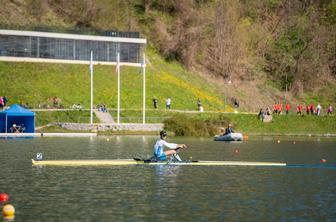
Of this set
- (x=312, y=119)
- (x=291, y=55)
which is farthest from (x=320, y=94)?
(x=312, y=119)

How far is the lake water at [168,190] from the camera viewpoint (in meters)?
34.8

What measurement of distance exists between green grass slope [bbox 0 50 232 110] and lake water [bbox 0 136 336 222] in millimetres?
42766

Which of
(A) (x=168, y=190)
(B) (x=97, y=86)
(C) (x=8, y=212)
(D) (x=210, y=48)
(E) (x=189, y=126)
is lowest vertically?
(C) (x=8, y=212)

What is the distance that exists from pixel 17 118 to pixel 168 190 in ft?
178

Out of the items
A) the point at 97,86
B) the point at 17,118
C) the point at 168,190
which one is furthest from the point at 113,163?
the point at 97,86

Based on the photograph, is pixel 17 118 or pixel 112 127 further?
pixel 112 127

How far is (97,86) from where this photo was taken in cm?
11575

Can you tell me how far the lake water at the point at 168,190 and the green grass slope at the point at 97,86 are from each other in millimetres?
→ 42766

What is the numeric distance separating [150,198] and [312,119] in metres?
77.2

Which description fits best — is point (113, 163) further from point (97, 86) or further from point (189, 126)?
point (97, 86)

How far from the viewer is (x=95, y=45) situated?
12400 cm

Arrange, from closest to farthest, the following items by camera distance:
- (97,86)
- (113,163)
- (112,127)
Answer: (113,163) → (112,127) → (97,86)

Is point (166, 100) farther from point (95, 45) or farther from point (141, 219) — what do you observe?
point (141, 219)

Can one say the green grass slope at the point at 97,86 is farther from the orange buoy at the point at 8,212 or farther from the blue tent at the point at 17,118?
the orange buoy at the point at 8,212
